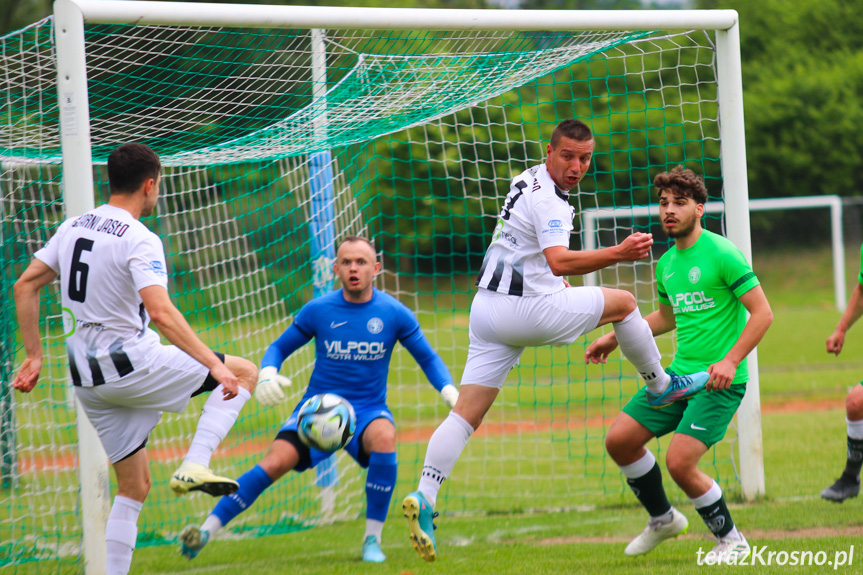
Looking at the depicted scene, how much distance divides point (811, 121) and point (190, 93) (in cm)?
2897

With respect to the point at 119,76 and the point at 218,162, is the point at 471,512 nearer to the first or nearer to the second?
the point at 218,162

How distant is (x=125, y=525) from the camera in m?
4.35

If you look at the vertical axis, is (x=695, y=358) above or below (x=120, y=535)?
above

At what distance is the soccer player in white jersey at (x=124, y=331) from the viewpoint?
3928 mm

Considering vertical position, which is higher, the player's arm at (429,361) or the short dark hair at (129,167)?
the short dark hair at (129,167)

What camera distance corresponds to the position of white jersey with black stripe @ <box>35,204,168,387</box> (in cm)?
396

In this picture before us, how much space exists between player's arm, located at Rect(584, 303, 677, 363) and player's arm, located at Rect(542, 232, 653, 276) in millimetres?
869

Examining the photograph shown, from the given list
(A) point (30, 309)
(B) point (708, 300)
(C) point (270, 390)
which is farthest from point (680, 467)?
(A) point (30, 309)

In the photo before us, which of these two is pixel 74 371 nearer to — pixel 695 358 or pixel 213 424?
pixel 213 424

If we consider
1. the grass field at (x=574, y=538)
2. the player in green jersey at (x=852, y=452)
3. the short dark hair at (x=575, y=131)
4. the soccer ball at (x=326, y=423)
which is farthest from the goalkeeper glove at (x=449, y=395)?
the player in green jersey at (x=852, y=452)

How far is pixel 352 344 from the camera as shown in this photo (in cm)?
542

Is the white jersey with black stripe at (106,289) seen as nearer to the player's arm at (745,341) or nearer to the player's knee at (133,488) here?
the player's knee at (133,488)

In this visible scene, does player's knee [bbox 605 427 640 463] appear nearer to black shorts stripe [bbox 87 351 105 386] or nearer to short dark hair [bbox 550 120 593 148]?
short dark hair [bbox 550 120 593 148]

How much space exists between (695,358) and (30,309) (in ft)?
11.0
